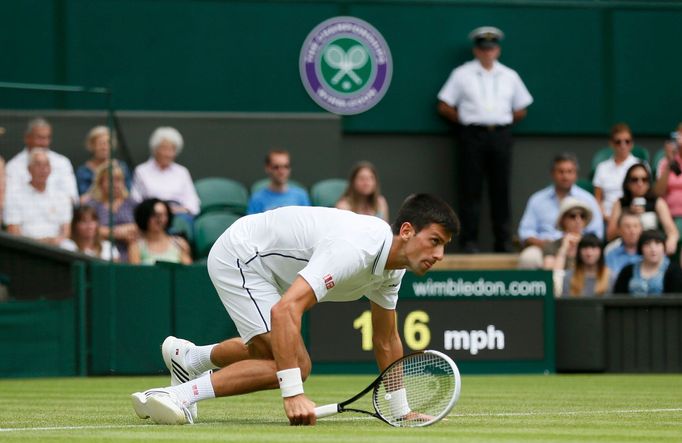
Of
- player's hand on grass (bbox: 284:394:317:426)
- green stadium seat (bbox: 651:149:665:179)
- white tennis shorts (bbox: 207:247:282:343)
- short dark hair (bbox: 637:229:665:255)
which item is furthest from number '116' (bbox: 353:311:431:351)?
player's hand on grass (bbox: 284:394:317:426)

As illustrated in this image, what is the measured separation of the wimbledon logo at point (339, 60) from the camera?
1628 cm

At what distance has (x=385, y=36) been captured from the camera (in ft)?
53.9

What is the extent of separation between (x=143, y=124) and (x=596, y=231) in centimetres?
498

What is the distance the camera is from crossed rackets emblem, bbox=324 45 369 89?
1630 cm

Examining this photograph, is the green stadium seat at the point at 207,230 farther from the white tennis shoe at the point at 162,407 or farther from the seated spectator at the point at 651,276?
the white tennis shoe at the point at 162,407

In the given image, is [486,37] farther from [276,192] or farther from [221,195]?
[221,195]

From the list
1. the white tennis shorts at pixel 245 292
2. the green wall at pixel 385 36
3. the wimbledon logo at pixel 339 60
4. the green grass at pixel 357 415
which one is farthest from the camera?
the wimbledon logo at pixel 339 60

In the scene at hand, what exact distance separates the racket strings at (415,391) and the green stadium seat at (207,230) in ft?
23.0

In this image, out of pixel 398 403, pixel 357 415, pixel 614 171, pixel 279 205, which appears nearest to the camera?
pixel 398 403

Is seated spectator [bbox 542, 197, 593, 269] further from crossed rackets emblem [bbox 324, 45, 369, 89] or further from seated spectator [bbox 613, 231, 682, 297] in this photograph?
crossed rackets emblem [bbox 324, 45, 369, 89]

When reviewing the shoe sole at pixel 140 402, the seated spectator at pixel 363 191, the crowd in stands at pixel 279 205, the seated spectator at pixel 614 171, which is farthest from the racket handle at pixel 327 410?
the seated spectator at pixel 614 171

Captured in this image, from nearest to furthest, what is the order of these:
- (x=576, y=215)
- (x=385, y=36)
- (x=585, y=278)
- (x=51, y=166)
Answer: (x=51, y=166)
(x=585, y=278)
(x=576, y=215)
(x=385, y=36)

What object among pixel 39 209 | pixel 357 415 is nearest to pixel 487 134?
pixel 39 209

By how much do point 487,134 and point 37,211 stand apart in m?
5.28
